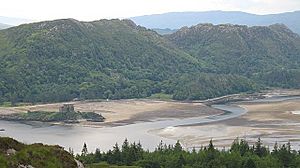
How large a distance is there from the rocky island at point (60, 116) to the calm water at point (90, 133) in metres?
8.20

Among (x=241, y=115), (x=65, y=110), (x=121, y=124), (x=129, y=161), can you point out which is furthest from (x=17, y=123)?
(x=129, y=161)

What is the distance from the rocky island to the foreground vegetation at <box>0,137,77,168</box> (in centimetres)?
13373

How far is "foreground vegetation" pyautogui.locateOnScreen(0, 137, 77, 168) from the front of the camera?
1388 inches

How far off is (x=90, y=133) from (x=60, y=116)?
3479 cm

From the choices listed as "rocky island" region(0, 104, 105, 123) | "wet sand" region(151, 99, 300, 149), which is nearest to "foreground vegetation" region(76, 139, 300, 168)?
"wet sand" region(151, 99, 300, 149)

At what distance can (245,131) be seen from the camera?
144250mm

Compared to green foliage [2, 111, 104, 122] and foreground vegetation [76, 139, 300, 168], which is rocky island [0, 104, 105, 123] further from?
foreground vegetation [76, 139, 300, 168]

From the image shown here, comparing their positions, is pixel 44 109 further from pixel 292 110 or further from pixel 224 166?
pixel 224 166

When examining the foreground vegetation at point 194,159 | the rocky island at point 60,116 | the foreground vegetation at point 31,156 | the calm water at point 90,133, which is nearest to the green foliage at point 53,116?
the rocky island at point 60,116

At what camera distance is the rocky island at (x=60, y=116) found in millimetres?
175600

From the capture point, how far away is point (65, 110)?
600ft

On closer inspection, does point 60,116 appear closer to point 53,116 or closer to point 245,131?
point 53,116

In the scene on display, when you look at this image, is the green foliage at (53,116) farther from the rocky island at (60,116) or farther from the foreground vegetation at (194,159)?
the foreground vegetation at (194,159)

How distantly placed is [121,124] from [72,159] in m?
122
